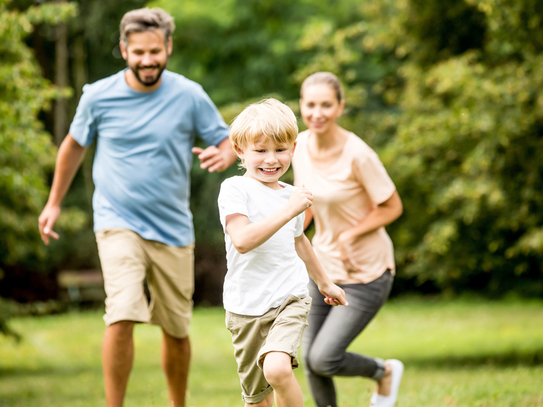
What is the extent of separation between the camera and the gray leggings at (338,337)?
14.5 ft

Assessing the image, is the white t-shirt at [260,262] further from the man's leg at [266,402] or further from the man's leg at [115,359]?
the man's leg at [115,359]

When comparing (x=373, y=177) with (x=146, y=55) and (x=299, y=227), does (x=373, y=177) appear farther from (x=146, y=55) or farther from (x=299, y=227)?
(x=146, y=55)

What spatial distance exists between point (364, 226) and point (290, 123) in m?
1.48

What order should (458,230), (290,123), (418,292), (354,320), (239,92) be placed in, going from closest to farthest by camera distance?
1. (290,123)
2. (354,320)
3. (458,230)
4. (239,92)
5. (418,292)

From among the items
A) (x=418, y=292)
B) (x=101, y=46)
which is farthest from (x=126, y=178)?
(x=101, y=46)

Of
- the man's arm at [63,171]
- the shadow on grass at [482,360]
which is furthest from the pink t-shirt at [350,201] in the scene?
the shadow on grass at [482,360]

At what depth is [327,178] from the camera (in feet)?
14.8

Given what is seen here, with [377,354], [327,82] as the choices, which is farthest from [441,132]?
[327,82]

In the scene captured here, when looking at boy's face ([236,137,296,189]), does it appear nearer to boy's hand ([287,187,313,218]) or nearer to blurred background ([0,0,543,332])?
boy's hand ([287,187,313,218])

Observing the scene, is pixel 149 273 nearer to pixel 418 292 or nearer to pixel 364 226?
pixel 364 226

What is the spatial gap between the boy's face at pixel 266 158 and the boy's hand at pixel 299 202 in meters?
0.23

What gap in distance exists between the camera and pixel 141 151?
4.51 meters

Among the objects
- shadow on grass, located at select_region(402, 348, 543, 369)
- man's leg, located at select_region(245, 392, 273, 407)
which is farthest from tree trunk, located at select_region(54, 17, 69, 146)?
man's leg, located at select_region(245, 392, 273, 407)

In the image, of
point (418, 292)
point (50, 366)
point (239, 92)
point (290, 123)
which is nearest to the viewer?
point (290, 123)
